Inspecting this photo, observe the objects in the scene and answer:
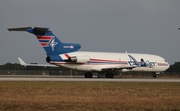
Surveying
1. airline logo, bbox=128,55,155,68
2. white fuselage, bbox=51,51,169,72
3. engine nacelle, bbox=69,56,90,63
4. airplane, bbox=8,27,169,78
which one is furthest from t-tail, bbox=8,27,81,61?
airline logo, bbox=128,55,155,68

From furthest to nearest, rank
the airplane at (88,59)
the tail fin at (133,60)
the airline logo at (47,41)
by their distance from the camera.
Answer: the tail fin at (133,60), the airline logo at (47,41), the airplane at (88,59)

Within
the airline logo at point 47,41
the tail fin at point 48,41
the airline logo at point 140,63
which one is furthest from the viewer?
the airline logo at point 140,63

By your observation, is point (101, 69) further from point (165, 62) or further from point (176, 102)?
point (176, 102)

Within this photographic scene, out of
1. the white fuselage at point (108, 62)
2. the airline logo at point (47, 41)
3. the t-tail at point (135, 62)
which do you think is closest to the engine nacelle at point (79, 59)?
the white fuselage at point (108, 62)

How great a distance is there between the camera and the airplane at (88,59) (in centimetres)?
4981

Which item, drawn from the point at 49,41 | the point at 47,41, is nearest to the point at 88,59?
the point at 49,41

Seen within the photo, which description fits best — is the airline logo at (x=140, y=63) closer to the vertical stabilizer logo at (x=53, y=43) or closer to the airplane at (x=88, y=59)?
the airplane at (x=88, y=59)

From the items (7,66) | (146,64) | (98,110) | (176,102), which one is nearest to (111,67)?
(146,64)

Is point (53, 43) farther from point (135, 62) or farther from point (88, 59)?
point (135, 62)

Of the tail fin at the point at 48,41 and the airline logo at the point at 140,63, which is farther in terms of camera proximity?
the airline logo at the point at 140,63

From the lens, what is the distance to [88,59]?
5234 centimetres

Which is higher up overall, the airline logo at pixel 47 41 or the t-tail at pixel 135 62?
the airline logo at pixel 47 41

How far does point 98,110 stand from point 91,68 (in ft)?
122

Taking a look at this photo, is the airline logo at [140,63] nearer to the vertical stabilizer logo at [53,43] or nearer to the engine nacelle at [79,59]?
the engine nacelle at [79,59]
